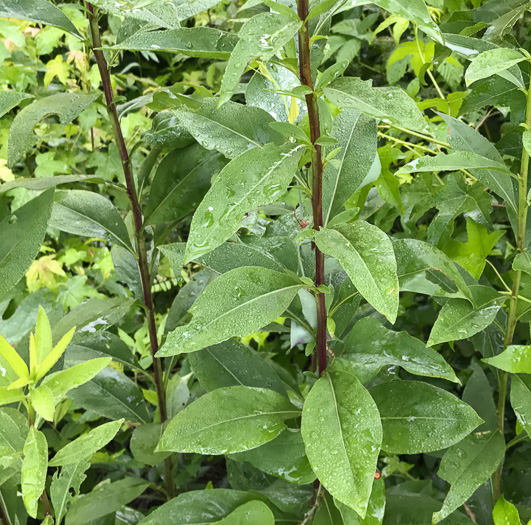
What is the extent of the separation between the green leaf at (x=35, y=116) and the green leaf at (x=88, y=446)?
0.35 meters

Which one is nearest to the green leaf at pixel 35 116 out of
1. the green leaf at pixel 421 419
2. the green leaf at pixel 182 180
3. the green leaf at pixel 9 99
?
the green leaf at pixel 9 99

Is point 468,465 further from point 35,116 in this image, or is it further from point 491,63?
point 35,116

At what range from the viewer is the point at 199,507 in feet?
2.05

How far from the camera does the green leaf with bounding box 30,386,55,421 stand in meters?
0.39

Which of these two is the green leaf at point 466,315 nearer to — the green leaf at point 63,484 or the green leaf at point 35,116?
the green leaf at point 63,484

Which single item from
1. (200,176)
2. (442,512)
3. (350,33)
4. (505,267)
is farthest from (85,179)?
(350,33)

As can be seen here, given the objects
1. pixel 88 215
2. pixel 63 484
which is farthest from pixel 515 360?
pixel 88 215

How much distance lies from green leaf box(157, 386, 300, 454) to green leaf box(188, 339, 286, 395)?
83 millimetres

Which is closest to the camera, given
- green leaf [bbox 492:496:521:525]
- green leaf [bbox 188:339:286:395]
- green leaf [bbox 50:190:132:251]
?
green leaf [bbox 492:496:521:525]

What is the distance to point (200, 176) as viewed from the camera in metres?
0.76

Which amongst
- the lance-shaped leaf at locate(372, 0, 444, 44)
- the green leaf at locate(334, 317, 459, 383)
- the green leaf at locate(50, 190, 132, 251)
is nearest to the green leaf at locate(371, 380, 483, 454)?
the green leaf at locate(334, 317, 459, 383)

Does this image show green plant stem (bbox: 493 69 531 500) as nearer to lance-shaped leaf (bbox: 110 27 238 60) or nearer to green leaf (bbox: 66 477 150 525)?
lance-shaped leaf (bbox: 110 27 238 60)

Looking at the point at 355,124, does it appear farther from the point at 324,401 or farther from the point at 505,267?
the point at 505,267

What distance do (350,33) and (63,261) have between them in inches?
50.0
